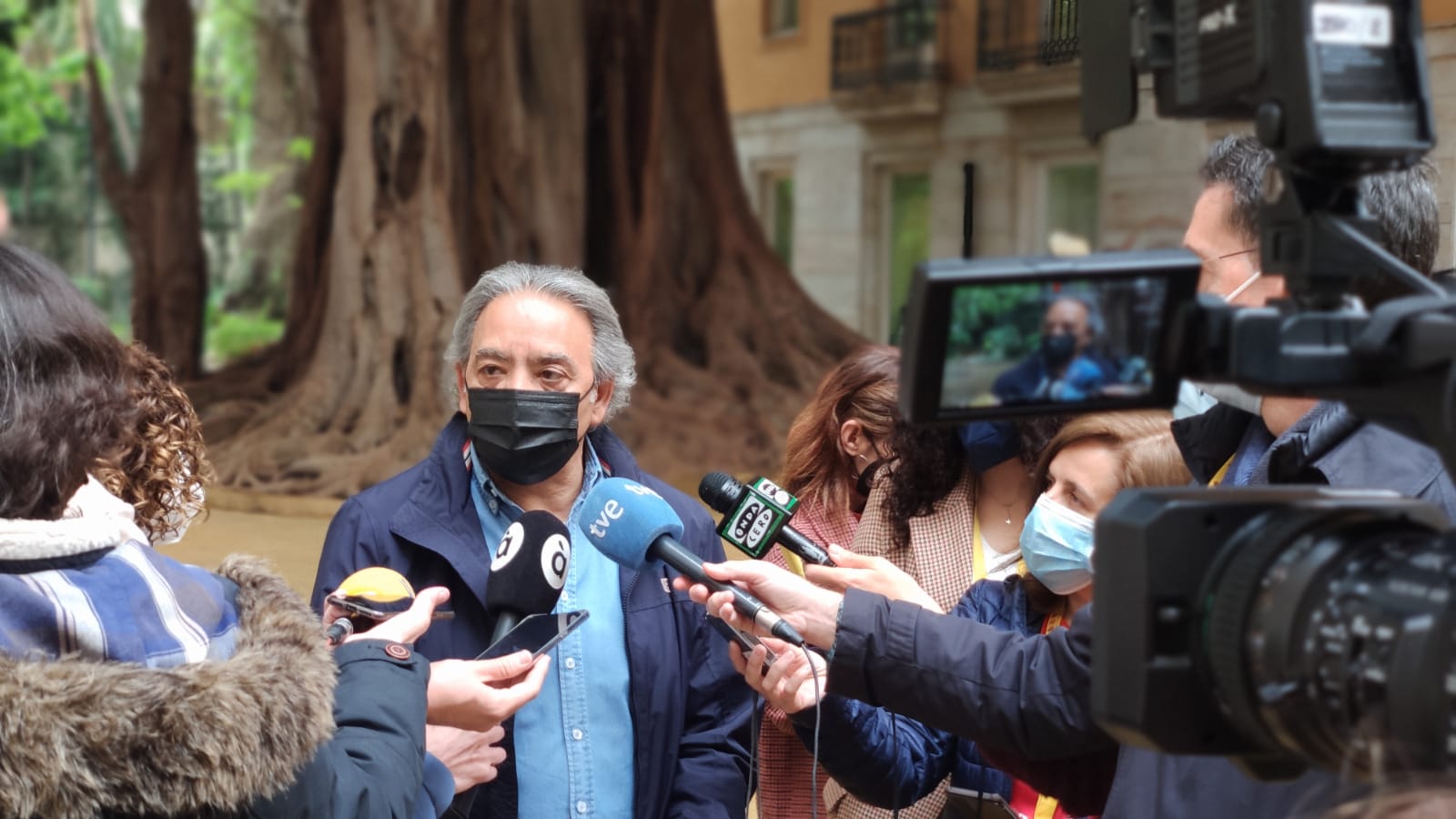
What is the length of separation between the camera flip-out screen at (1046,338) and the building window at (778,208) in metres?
19.2

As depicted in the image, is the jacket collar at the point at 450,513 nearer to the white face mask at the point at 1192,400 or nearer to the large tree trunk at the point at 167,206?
the white face mask at the point at 1192,400

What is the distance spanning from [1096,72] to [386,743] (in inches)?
46.5

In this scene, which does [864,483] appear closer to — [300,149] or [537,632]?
[537,632]

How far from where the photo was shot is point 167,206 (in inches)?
504

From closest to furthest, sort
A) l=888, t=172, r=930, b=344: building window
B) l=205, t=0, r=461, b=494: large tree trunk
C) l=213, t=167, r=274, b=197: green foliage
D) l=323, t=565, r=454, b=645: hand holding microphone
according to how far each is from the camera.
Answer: l=323, t=565, r=454, b=645: hand holding microphone < l=205, t=0, r=461, b=494: large tree trunk < l=888, t=172, r=930, b=344: building window < l=213, t=167, r=274, b=197: green foliage

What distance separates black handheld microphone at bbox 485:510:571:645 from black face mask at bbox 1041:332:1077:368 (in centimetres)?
113

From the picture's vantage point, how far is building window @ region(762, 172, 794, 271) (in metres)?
20.8

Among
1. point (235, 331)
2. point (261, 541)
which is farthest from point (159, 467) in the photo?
point (235, 331)

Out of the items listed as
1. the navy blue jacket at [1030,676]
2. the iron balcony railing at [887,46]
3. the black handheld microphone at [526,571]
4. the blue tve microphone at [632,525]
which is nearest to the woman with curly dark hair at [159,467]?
the black handheld microphone at [526,571]

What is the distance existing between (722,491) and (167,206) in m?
11.3

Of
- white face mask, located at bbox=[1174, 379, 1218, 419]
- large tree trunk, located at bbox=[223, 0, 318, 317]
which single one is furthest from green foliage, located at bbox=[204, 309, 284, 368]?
white face mask, located at bbox=[1174, 379, 1218, 419]

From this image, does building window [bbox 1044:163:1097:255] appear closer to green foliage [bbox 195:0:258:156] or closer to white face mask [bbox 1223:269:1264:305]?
white face mask [bbox 1223:269:1264:305]

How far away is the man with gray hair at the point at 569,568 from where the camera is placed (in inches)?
108

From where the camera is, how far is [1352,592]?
1.38m
